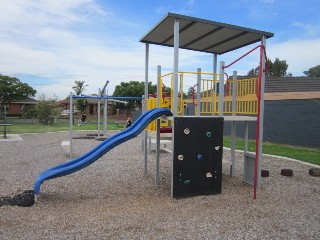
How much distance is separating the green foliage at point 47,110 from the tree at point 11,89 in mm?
16752

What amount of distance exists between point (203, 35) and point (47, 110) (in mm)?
24305

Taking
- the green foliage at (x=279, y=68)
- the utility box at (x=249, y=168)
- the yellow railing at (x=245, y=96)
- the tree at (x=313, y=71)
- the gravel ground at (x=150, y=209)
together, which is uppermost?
the tree at (x=313, y=71)

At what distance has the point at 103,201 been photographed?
17.8 feet

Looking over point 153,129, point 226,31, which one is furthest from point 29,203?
point 226,31

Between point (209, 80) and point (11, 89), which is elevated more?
point (11, 89)

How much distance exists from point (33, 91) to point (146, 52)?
42.1 m

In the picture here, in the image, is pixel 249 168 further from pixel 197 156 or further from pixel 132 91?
pixel 132 91

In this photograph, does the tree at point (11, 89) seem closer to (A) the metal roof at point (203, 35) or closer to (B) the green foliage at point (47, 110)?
(B) the green foliage at point (47, 110)

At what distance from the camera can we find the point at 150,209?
197 inches

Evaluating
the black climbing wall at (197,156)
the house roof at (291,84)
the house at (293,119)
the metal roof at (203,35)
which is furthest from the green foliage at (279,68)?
the black climbing wall at (197,156)

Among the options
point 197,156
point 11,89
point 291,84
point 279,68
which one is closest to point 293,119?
point 291,84

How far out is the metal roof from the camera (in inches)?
233

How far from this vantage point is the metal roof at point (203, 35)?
233 inches

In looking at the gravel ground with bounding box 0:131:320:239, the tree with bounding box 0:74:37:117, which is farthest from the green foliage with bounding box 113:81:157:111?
the gravel ground with bounding box 0:131:320:239
